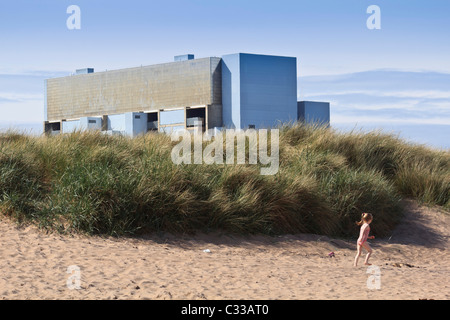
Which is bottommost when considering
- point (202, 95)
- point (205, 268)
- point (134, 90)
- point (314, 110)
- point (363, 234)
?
point (205, 268)

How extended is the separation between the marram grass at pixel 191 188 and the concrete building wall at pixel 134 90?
46.8 m

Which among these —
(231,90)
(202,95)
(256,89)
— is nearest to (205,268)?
(231,90)

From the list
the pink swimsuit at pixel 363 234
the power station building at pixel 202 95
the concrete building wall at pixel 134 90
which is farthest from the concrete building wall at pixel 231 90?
the pink swimsuit at pixel 363 234

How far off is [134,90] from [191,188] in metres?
57.1

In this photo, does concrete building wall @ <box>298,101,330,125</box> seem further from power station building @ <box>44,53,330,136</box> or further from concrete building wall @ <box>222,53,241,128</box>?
concrete building wall @ <box>222,53,241,128</box>

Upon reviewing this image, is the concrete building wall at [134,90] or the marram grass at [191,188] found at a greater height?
the concrete building wall at [134,90]

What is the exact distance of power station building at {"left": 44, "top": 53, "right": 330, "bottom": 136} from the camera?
59.2 metres

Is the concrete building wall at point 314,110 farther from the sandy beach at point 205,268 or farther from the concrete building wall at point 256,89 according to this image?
the sandy beach at point 205,268

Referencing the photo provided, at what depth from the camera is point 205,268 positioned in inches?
332

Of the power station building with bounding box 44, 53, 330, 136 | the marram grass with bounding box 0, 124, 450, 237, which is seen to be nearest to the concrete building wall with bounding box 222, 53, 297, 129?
the power station building with bounding box 44, 53, 330, 136

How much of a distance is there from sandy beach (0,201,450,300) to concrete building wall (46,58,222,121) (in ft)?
164

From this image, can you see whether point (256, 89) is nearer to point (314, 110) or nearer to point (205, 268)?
point (314, 110)

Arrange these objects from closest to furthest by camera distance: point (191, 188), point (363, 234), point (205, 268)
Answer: point (205, 268) < point (363, 234) < point (191, 188)

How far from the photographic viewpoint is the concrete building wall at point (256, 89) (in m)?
59.0
